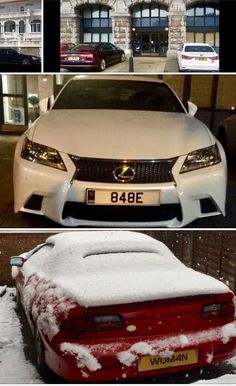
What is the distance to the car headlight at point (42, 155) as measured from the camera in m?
3.04

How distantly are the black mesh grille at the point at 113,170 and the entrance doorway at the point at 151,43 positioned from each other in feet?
2.04

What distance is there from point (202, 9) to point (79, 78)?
688mm

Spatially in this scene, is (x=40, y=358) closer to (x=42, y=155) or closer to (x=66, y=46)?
(x=42, y=155)

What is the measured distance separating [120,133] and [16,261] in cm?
77

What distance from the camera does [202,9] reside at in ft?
10.9

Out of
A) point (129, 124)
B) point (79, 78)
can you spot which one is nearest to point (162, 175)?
point (129, 124)

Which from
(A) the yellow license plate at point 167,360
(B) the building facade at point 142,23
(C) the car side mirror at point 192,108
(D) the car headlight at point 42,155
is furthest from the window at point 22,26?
(A) the yellow license plate at point 167,360

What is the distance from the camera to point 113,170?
3012mm

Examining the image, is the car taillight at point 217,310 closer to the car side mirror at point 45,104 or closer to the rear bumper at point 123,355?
the rear bumper at point 123,355

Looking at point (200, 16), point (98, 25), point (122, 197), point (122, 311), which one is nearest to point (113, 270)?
point (122, 311)

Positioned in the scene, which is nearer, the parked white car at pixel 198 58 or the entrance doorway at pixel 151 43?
the parked white car at pixel 198 58

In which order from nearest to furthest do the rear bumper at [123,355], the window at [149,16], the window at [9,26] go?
the rear bumper at [123,355]
the window at [149,16]
the window at [9,26]

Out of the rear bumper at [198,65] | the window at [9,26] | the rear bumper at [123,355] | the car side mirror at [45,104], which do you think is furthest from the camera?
the window at [9,26]

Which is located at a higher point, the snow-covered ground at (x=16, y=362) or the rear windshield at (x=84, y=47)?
the rear windshield at (x=84, y=47)
